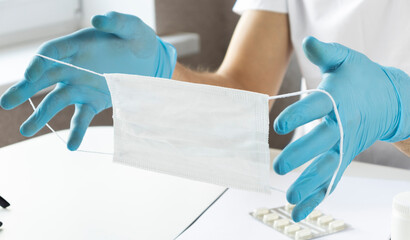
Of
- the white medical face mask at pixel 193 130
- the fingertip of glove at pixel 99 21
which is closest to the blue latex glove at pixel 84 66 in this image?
the fingertip of glove at pixel 99 21

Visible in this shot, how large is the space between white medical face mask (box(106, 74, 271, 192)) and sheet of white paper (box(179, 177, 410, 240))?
5.2 inches

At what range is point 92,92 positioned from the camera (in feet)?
3.20

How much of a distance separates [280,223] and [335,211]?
116mm

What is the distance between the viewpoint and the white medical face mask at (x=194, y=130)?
2.41 feet

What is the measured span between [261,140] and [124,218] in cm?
32

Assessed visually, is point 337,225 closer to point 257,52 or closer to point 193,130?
point 193,130

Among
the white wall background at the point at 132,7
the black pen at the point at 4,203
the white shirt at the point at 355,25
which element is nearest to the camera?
the black pen at the point at 4,203

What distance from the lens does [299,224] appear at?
88cm

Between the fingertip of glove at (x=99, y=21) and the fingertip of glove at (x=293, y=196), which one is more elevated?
the fingertip of glove at (x=99, y=21)

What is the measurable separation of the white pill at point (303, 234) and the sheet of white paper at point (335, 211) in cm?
3

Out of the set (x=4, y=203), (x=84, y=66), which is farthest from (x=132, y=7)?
(x=4, y=203)

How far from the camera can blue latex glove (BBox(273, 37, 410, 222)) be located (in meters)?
0.68

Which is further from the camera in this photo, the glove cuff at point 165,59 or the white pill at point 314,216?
the glove cuff at point 165,59

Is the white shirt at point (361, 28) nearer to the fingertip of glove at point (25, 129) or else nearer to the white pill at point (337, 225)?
the white pill at point (337, 225)
